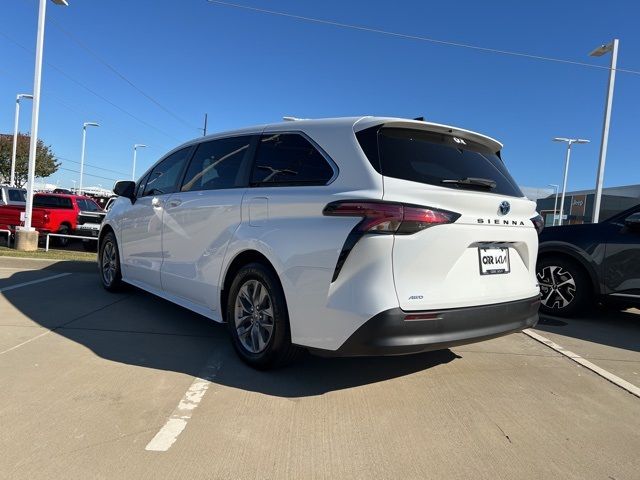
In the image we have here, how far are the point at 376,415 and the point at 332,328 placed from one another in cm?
63

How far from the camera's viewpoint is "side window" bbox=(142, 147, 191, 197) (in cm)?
518

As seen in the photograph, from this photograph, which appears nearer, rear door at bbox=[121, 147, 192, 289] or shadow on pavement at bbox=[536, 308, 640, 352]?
rear door at bbox=[121, 147, 192, 289]

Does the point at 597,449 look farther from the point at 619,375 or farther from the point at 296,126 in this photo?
the point at 296,126

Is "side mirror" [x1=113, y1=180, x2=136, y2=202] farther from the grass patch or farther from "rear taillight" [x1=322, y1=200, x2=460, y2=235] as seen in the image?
"rear taillight" [x1=322, y1=200, x2=460, y2=235]

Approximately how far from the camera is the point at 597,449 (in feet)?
9.57

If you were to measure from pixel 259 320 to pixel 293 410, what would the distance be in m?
0.81

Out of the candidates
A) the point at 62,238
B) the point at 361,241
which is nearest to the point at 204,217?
the point at 361,241

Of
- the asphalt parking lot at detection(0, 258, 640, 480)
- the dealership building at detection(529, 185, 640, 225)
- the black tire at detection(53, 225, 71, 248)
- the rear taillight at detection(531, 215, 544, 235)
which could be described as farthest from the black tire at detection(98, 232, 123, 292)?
the dealership building at detection(529, 185, 640, 225)

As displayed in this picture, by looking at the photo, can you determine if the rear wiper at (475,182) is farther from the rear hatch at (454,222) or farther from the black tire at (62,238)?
the black tire at (62,238)

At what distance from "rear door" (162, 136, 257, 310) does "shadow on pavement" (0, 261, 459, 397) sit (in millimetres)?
429

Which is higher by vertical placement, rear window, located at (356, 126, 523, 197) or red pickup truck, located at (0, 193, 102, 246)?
rear window, located at (356, 126, 523, 197)

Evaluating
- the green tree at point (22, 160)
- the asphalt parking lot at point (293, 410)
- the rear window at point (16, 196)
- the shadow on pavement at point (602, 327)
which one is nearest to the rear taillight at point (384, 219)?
the asphalt parking lot at point (293, 410)

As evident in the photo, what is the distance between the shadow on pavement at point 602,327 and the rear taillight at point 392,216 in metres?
3.47

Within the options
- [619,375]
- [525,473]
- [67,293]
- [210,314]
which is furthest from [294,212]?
[67,293]
